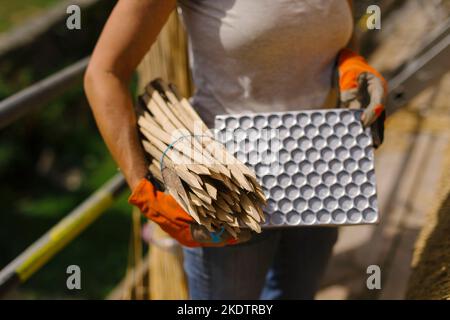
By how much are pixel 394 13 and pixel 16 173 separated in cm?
302

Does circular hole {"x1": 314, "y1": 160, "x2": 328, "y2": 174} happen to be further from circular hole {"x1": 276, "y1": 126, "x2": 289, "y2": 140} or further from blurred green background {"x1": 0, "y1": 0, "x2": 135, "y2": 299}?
blurred green background {"x1": 0, "y1": 0, "x2": 135, "y2": 299}

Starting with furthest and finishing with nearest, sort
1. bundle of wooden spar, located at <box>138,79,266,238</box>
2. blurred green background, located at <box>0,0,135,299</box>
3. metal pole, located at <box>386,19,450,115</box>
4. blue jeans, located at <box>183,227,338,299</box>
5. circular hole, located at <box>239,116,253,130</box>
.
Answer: blurred green background, located at <box>0,0,135,299</box> → metal pole, located at <box>386,19,450,115</box> → blue jeans, located at <box>183,227,338,299</box> → circular hole, located at <box>239,116,253,130</box> → bundle of wooden spar, located at <box>138,79,266,238</box>

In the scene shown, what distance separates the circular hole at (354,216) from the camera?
117 cm

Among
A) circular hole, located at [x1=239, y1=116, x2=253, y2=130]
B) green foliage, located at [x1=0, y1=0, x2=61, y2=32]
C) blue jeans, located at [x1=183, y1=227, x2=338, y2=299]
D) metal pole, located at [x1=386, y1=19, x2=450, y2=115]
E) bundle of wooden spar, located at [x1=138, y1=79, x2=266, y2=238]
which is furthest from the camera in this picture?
green foliage, located at [x1=0, y1=0, x2=61, y2=32]

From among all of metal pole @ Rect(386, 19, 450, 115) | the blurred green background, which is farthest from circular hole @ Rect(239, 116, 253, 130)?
the blurred green background

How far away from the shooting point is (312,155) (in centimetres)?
120

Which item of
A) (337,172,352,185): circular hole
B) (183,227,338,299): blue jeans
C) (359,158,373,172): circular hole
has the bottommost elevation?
(183,227,338,299): blue jeans

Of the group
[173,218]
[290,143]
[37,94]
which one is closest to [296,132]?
[290,143]

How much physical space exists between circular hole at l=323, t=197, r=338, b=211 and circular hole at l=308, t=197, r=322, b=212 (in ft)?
0.03

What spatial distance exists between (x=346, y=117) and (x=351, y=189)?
139 millimetres

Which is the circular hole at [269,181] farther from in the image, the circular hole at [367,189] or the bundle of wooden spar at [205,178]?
the circular hole at [367,189]

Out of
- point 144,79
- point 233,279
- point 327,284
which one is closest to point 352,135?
point 233,279

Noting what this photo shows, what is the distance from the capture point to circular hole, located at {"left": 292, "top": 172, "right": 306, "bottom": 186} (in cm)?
119

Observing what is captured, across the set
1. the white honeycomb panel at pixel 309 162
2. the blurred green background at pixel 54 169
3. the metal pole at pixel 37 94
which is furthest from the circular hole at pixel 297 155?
the blurred green background at pixel 54 169
